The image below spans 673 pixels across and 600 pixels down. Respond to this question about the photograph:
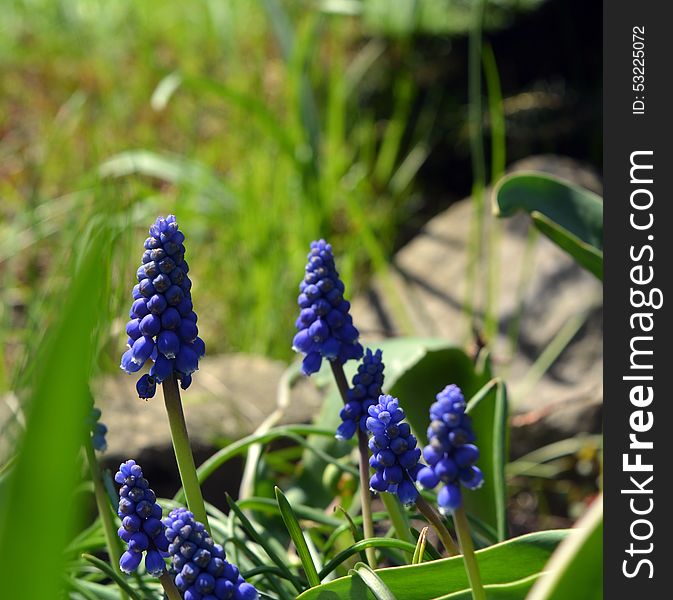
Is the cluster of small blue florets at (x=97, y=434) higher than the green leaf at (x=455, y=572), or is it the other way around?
the cluster of small blue florets at (x=97, y=434)

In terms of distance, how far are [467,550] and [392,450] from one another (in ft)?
0.54

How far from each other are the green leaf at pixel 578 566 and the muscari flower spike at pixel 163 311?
1.70 feet

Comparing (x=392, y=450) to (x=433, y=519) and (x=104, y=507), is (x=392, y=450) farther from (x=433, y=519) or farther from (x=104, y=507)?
(x=104, y=507)

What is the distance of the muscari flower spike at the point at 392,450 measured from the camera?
1080mm

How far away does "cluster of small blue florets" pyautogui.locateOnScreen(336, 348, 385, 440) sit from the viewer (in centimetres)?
131

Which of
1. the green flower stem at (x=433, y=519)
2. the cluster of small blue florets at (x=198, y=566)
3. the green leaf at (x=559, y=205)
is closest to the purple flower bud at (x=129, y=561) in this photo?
the cluster of small blue florets at (x=198, y=566)

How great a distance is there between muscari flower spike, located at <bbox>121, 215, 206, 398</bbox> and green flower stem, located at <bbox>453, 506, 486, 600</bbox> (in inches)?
14.7

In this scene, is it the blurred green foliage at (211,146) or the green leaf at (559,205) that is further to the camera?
the blurred green foliage at (211,146)

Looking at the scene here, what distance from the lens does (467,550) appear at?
38.8 inches

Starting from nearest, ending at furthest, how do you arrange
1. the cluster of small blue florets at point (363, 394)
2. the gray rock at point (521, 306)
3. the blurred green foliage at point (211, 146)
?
the cluster of small blue florets at point (363, 394), the gray rock at point (521, 306), the blurred green foliage at point (211, 146)

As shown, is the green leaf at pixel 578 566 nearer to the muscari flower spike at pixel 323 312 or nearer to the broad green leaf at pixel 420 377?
the muscari flower spike at pixel 323 312

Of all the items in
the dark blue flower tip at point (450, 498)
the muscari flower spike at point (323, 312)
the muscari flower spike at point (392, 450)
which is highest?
the muscari flower spike at point (323, 312)

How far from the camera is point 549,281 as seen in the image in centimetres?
353

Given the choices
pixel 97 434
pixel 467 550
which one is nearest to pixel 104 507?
pixel 97 434
